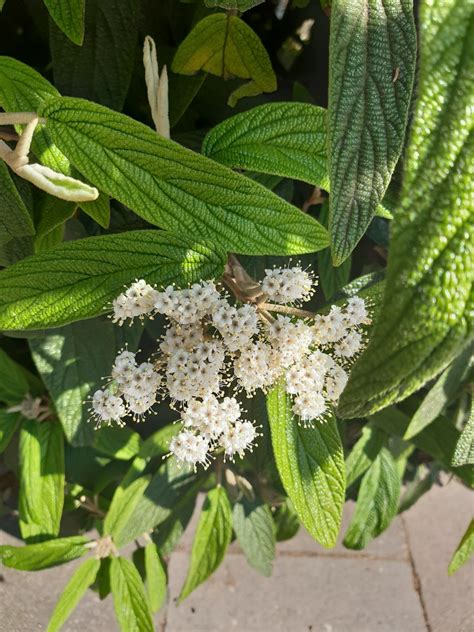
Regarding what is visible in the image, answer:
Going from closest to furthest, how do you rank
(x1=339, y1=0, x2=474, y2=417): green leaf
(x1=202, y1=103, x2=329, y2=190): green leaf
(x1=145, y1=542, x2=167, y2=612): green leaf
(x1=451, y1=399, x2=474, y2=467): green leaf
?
(x1=339, y1=0, x2=474, y2=417): green leaf < (x1=202, y1=103, x2=329, y2=190): green leaf < (x1=451, y1=399, x2=474, y2=467): green leaf < (x1=145, y1=542, x2=167, y2=612): green leaf

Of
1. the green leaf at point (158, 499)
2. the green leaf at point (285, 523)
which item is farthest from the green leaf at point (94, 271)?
the green leaf at point (285, 523)

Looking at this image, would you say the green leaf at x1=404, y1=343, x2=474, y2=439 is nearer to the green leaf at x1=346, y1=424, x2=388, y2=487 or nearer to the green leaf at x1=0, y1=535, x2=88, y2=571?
the green leaf at x1=346, y1=424, x2=388, y2=487

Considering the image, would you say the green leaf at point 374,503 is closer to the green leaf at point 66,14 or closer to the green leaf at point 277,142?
the green leaf at point 277,142

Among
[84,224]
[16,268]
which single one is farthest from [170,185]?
[84,224]

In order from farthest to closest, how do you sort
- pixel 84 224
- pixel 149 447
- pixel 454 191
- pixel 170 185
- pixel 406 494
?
pixel 406 494, pixel 149 447, pixel 84 224, pixel 170 185, pixel 454 191

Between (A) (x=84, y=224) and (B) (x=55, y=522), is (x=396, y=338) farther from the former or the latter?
(B) (x=55, y=522)

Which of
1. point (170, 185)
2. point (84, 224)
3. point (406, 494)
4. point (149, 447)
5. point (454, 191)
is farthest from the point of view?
point (406, 494)

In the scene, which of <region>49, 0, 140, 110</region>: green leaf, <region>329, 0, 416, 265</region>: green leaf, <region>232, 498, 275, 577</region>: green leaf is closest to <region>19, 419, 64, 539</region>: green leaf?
<region>232, 498, 275, 577</region>: green leaf

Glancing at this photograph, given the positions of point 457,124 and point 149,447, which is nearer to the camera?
point 457,124
